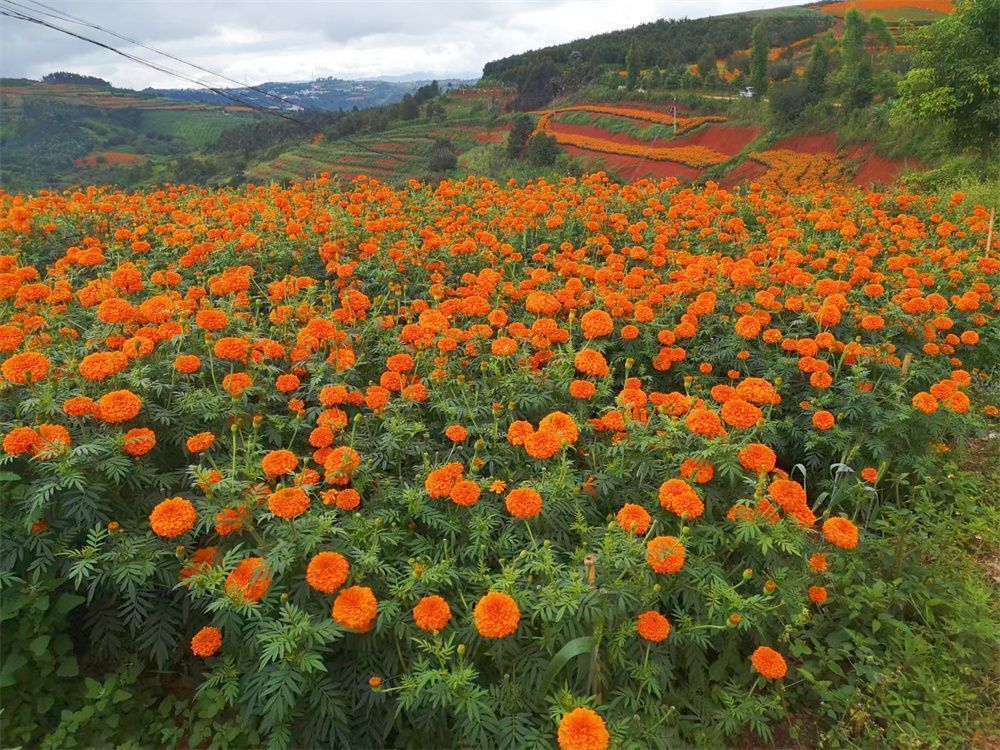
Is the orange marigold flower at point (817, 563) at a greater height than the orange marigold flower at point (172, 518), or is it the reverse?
the orange marigold flower at point (172, 518)

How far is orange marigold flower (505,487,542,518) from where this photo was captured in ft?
7.36

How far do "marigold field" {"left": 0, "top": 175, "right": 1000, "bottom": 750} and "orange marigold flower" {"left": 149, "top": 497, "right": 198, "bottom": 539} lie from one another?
0.04ft

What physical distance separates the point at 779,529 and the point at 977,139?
2005 centimetres

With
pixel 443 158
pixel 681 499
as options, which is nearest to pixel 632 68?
pixel 443 158

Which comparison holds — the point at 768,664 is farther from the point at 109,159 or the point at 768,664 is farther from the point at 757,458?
the point at 109,159

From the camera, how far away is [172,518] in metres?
2.11

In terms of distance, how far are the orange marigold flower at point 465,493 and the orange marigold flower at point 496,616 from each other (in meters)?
0.46

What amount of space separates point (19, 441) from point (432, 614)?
1.75 metres

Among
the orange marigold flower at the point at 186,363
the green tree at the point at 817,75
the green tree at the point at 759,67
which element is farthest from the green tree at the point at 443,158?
the orange marigold flower at the point at 186,363

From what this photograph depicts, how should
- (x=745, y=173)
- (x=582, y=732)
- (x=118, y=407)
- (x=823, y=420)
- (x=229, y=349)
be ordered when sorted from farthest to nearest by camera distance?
(x=745, y=173)
(x=823, y=420)
(x=229, y=349)
(x=118, y=407)
(x=582, y=732)

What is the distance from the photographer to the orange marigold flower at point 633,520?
2193mm

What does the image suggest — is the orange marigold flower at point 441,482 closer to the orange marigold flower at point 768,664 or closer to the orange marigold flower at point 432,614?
the orange marigold flower at point 432,614

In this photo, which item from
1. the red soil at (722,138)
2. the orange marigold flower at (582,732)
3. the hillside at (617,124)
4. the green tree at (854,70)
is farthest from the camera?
the red soil at (722,138)

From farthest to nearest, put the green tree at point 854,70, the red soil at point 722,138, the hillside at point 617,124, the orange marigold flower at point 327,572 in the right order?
the red soil at point 722,138
the green tree at point 854,70
the hillside at point 617,124
the orange marigold flower at point 327,572
